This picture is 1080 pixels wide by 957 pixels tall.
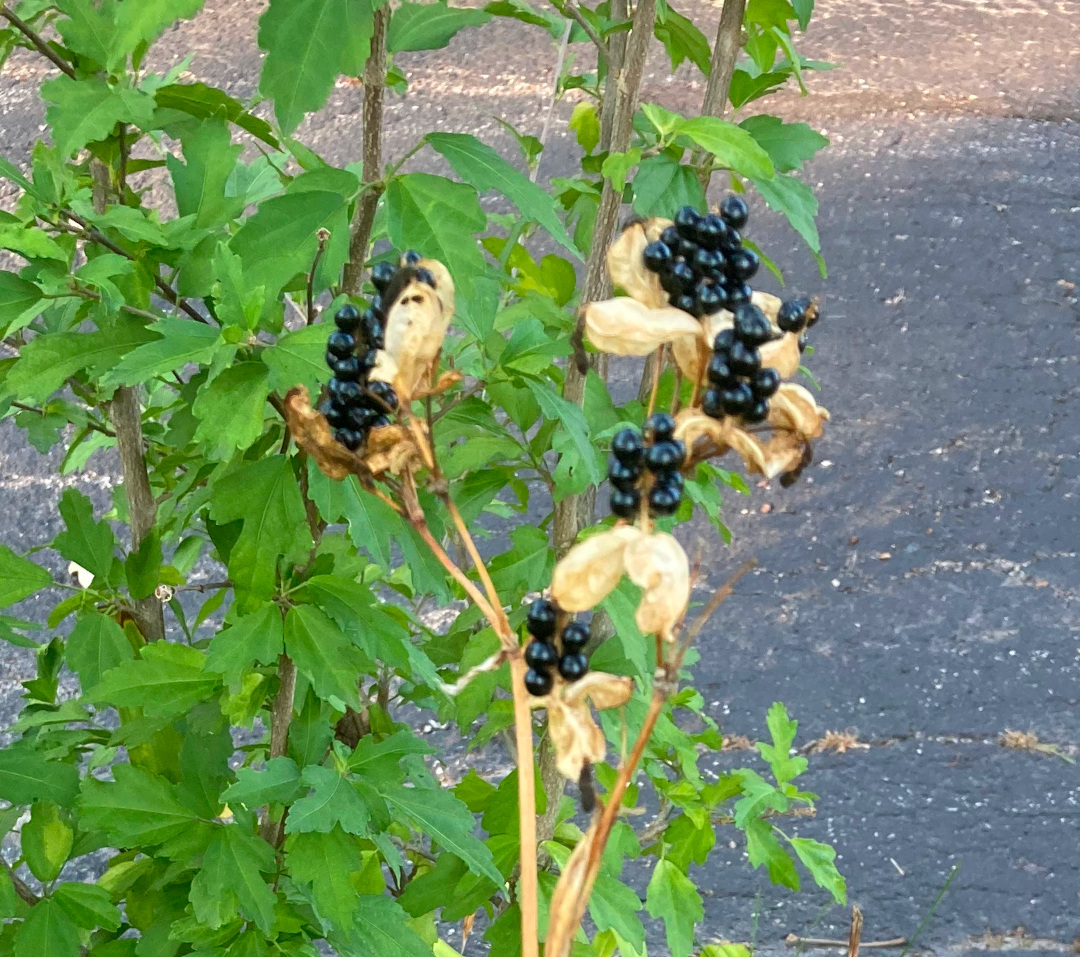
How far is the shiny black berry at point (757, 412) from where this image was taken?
39cm

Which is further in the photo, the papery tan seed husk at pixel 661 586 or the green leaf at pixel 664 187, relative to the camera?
the green leaf at pixel 664 187

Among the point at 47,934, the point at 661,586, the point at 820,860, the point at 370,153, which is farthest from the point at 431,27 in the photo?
the point at 820,860

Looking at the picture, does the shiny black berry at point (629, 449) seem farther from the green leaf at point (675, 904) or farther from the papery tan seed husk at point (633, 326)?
the green leaf at point (675, 904)

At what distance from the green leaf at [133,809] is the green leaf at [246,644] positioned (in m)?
0.15

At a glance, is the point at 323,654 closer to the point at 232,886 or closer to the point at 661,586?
the point at 232,886

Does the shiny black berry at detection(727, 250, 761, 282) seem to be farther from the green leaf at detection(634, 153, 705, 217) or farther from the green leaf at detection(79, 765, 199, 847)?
the green leaf at detection(79, 765, 199, 847)

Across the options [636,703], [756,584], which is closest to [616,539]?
[636,703]

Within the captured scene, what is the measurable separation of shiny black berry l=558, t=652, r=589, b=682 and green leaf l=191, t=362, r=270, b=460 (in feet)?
1.26

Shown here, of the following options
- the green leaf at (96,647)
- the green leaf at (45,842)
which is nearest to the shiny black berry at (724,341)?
the green leaf at (96,647)

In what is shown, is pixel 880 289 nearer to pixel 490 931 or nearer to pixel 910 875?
pixel 910 875

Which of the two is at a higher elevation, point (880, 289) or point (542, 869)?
point (542, 869)

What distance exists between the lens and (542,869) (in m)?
1.15

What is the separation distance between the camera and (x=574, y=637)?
1.31ft

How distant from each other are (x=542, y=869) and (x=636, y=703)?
0.22 metres
